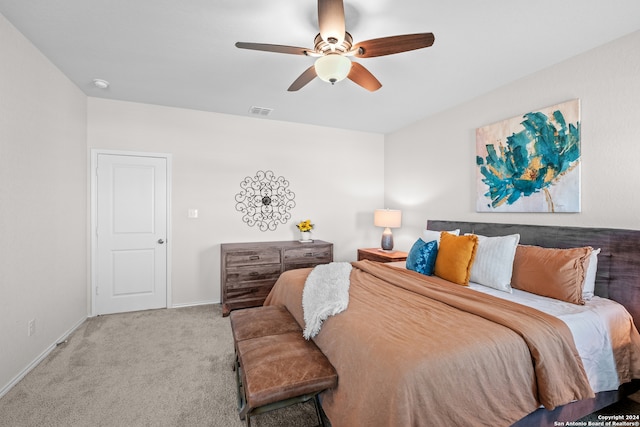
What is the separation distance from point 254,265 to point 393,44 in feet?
9.15

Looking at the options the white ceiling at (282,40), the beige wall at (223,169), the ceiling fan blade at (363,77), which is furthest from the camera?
the beige wall at (223,169)

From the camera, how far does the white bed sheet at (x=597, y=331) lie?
1.68m

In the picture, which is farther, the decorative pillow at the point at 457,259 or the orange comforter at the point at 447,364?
the decorative pillow at the point at 457,259

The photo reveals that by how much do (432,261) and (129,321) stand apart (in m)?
3.33

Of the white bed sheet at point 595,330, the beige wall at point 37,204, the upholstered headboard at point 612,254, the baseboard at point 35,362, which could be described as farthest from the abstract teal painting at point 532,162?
the baseboard at point 35,362

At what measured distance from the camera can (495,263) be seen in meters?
2.39

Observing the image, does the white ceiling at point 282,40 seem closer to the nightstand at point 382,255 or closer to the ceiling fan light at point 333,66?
the ceiling fan light at point 333,66

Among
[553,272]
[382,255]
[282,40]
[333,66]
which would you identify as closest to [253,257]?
[382,255]

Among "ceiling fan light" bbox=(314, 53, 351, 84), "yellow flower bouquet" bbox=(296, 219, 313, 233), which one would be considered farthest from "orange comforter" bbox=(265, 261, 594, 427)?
"yellow flower bouquet" bbox=(296, 219, 313, 233)

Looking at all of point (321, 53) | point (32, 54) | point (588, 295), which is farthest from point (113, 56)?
point (588, 295)

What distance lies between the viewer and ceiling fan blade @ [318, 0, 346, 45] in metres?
1.55

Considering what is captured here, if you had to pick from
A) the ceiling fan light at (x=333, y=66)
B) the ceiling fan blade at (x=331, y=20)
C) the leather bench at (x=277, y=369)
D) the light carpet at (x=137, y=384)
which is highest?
the ceiling fan blade at (x=331, y=20)

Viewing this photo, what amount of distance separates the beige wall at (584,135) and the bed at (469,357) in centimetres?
34

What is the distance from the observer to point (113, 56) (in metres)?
2.51
